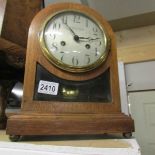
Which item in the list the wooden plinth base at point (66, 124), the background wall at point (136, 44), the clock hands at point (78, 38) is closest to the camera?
the wooden plinth base at point (66, 124)

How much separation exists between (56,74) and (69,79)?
0.04 meters

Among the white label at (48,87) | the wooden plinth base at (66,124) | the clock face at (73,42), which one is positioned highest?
the clock face at (73,42)

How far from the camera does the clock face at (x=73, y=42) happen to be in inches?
22.8

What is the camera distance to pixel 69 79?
58cm

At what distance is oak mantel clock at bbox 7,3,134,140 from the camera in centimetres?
51

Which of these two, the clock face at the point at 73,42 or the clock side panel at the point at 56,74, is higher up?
the clock face at the point at 73,42

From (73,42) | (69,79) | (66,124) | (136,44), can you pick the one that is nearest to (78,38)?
(73,42)

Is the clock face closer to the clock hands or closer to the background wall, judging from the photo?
the clock hands

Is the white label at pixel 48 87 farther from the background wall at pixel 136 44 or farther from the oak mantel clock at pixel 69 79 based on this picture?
the background wall at pixel 136 44

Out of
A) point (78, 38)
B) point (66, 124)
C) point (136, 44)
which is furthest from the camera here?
point (136, 44)

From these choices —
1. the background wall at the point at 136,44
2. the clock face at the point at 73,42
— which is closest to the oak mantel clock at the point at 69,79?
the clock face at the point at 73,42

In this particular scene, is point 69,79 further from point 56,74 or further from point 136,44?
point 136,44

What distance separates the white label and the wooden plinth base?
0.07m

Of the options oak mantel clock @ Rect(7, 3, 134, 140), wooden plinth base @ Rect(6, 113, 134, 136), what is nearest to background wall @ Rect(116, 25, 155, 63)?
oak mantel clock @ Rect(7, 3, 134, 140)
